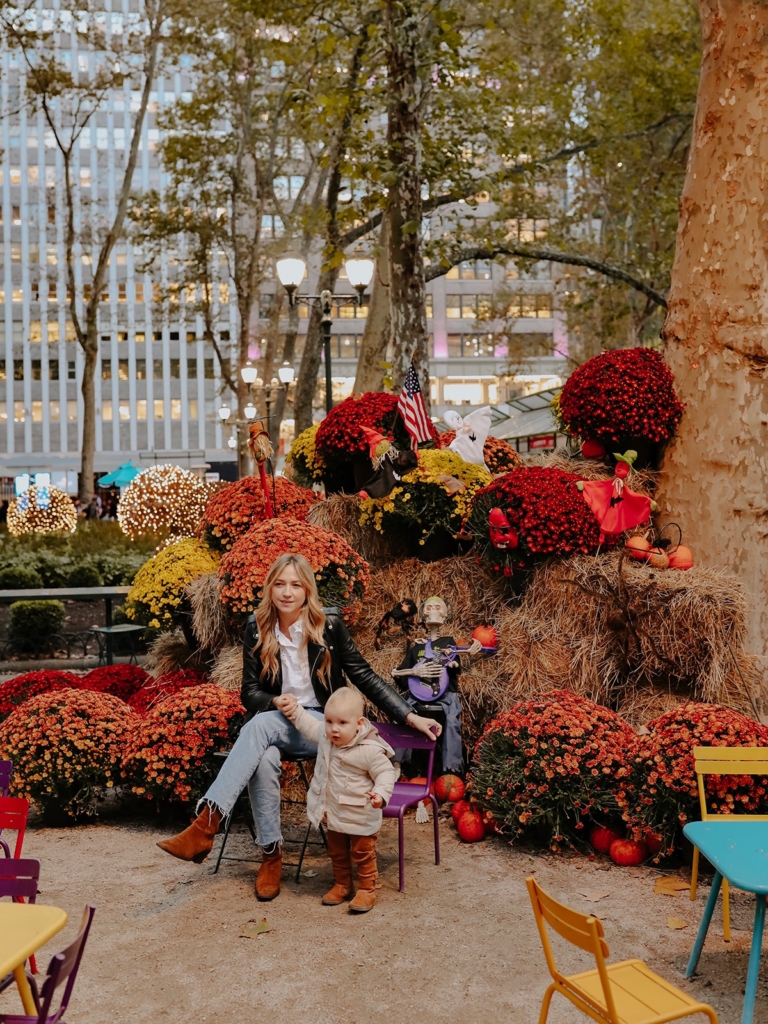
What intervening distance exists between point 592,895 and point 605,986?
2.33 m

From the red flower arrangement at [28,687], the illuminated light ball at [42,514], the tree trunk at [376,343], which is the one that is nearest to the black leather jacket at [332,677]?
the red flower arrangement at [28,687]

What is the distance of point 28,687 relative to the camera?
26.7 ft

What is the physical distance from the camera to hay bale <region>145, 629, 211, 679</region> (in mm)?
8797

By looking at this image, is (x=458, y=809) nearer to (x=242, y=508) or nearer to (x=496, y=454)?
(x=242, y=508)

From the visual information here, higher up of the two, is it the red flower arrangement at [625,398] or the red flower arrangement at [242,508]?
the red flower arrangement at [625,398]

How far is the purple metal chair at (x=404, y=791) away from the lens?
5.38 m

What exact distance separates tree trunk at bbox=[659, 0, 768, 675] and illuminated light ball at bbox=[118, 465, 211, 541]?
48.7 ft

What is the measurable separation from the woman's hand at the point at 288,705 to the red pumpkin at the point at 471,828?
4.71 feet

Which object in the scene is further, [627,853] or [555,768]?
[555,768]

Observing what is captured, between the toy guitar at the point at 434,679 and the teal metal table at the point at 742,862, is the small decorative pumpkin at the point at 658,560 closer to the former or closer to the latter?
the toy guitar at the point at 434,679

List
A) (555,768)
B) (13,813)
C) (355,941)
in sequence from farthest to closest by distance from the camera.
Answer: (555,768) → (355,941) → (13,813)

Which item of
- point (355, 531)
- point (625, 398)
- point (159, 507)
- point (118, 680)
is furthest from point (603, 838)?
point (159, 507)

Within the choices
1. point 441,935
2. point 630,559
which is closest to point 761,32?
point 630,559

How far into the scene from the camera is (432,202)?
696 inches
